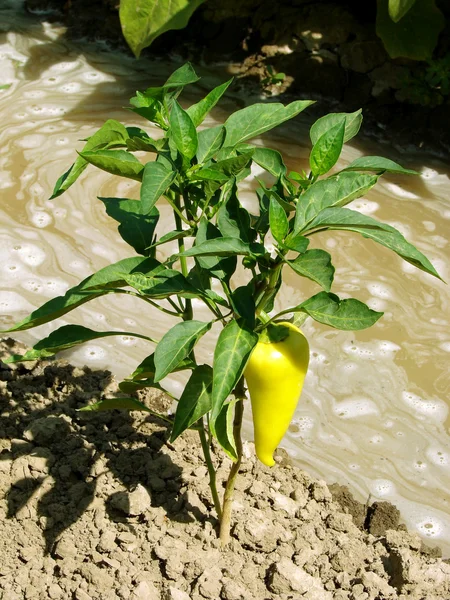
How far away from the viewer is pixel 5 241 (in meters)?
2.71

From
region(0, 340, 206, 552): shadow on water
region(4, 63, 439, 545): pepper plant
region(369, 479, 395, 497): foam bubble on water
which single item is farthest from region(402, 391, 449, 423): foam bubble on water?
region(4, 63, 439, 545): pepper plant

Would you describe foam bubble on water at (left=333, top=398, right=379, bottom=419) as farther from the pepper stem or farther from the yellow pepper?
the yellow pepper

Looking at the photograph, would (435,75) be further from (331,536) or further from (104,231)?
(331,536)

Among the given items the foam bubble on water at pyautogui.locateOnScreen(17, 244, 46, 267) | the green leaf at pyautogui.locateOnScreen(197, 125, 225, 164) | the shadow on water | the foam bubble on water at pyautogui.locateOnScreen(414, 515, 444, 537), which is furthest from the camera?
the foam bubble on water at pyautogui.locateOnScreen(17, 244, 46, 267)

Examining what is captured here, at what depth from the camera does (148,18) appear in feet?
9.56

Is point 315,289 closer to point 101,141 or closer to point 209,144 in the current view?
point 209,144

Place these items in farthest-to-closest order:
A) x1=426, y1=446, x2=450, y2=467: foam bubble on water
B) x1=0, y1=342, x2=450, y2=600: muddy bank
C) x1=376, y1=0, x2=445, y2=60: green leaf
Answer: x1=376, y1=0, x2=445, y2=60: green leaf → x1=426, y1=446, x2=450, y2=467: foam bubble on water → x1=0, y1=342, x2=450, y2=600: muddy bank

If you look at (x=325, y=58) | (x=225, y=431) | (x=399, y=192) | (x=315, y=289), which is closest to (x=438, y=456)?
(x=315, y=289)

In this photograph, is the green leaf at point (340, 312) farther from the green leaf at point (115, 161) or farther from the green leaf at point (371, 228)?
the green leaf at point (115, 161)

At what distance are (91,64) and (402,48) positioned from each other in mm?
1301

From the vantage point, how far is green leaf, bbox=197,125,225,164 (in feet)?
4.64

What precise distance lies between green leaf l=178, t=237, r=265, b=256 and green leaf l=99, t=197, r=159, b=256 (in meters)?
0.25

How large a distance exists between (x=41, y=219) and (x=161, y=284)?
5.19ft

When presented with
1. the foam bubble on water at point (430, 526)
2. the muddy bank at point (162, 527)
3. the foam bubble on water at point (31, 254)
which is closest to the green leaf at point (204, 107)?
the muddy bank at point (162, 527)
